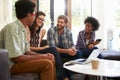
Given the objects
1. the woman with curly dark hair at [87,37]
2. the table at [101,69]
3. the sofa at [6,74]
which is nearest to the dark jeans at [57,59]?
the table at [101,69]

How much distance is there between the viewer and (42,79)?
232 cm

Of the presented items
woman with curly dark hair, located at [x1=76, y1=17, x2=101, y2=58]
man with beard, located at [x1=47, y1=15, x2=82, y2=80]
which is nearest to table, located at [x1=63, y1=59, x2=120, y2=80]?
man with beard, located at [x1=47, y1=15, x2=82, y2=80]

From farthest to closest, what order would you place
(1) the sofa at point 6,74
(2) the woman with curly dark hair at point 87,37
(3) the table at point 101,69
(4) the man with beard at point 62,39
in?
(2) the woman with curly dark hair at point 87,37, (4) the man with beard at point 62,39, (3) the table at point 101,69, (1) the sofa at point 6,74

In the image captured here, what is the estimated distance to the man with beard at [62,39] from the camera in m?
3.27

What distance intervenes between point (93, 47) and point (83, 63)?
113cm

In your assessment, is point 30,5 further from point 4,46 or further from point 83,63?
point 83,63

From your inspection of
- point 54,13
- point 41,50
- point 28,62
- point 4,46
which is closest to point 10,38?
point 4,46

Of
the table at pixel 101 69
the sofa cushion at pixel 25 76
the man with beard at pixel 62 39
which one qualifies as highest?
the man with beard at pixel 62 39

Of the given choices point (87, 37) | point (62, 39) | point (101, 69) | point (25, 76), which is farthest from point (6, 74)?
point (87, 37)

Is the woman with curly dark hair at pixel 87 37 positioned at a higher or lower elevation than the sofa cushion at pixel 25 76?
higher

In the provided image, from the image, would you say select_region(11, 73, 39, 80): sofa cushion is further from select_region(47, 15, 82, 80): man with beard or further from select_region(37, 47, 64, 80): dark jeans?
select_region(47, 15, 82, 80): man with beard

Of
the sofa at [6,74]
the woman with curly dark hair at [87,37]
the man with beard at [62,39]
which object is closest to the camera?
the sofa at [6,74]

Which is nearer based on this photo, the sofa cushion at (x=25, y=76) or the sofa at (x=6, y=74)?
the sofa at (x=6, y=74)

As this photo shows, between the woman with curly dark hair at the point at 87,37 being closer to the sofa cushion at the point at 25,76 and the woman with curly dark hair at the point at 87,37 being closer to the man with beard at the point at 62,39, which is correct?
the man with beard at the point at 62,39
